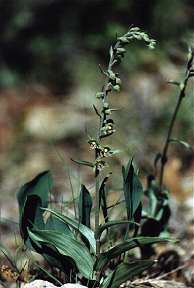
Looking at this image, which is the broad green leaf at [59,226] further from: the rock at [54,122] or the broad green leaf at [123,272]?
the rock at [54,122]

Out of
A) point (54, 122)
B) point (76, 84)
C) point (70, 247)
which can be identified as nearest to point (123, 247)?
point (70, 247)

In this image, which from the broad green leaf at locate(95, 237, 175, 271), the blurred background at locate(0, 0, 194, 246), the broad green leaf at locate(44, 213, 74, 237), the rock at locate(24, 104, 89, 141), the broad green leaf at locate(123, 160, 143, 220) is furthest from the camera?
the rock at locate(24, 104, 89, 141)

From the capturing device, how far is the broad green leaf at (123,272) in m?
2.29

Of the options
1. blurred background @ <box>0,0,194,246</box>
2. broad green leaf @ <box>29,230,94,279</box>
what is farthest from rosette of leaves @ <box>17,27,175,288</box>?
blurred background @ <box>0,0,194,246</box>

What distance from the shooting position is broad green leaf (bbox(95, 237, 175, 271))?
2258 mm

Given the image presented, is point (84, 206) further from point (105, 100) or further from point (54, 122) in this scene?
point (54, 122)

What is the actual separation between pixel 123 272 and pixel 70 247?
21cm

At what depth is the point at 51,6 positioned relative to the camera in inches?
311

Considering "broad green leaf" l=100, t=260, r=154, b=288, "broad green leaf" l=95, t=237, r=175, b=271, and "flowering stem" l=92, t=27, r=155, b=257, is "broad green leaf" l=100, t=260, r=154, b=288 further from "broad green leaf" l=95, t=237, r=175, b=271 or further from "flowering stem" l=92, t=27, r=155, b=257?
"flowering stem" l=92, t=27, r=155, b=257

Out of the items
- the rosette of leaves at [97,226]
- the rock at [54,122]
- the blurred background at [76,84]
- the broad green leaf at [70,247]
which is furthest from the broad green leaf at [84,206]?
the rock at [54,122]

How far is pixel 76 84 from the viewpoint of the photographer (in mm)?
7316

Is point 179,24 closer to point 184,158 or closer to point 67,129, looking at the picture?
point 67,129

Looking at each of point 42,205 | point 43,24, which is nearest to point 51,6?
point 43,24

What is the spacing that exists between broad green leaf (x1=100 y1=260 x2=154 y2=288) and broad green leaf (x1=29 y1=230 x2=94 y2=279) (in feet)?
0.27
